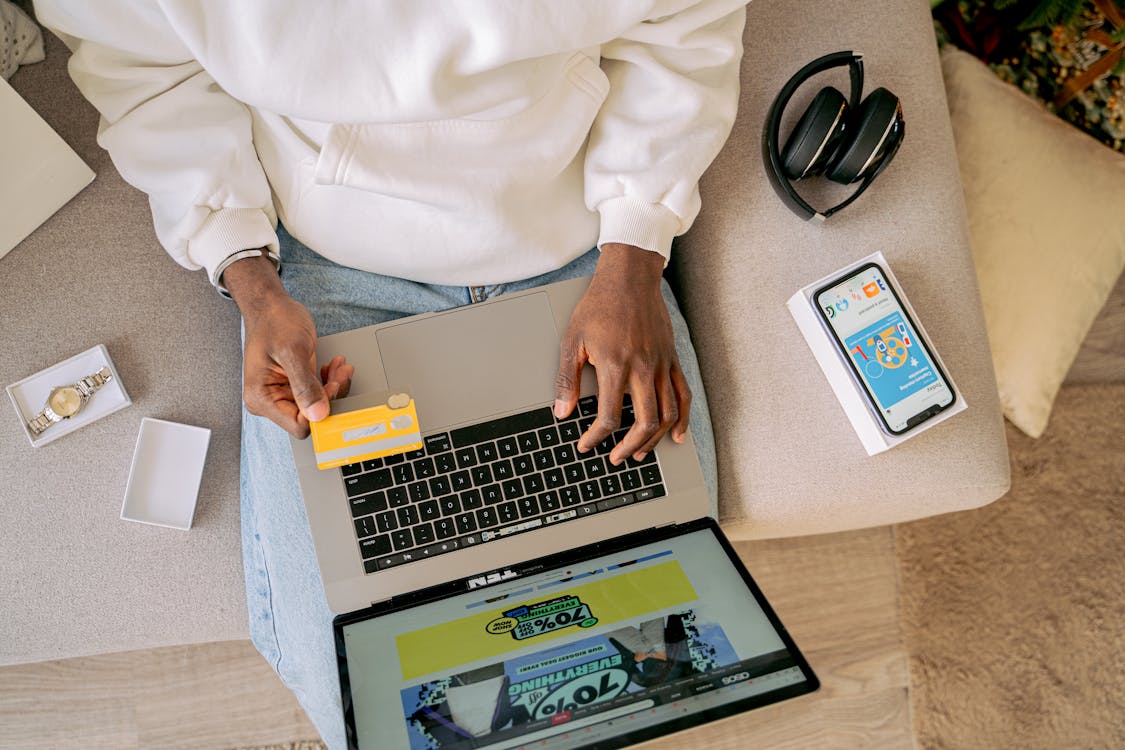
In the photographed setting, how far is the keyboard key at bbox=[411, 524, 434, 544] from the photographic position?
85 centimetres

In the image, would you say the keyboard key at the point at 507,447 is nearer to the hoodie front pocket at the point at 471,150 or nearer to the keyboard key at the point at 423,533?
the keyboard key at the point at 423,533

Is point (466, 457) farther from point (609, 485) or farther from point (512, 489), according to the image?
point (609, 485)

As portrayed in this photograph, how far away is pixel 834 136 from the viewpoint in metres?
0.93

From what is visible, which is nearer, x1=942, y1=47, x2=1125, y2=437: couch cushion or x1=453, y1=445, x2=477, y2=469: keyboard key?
x1=453, y1=445, x2=477, y2=469: keyboard key

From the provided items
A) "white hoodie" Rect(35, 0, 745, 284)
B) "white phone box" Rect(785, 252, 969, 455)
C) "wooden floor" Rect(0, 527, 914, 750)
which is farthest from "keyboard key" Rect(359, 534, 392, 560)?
"wooden floor" Rect(0, 527, 914, 750)

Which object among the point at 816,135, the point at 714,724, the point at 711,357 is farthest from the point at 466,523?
the point at 714,724

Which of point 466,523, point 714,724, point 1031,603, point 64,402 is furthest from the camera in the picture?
point 1031,603

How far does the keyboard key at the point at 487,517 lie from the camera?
861 millimetres

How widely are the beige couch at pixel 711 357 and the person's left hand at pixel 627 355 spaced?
10cm

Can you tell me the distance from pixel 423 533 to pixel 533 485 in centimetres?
14

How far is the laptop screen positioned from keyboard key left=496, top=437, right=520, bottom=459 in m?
0.14

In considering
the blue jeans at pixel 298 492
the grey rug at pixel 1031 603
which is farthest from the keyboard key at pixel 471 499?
the grey rug at pixel 1031 603

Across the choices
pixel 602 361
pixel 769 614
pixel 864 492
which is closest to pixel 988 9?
pixel 864 492

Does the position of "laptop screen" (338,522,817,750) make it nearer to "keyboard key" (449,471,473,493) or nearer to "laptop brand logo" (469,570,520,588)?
"laptop brand logo" (469,570,520,588)
